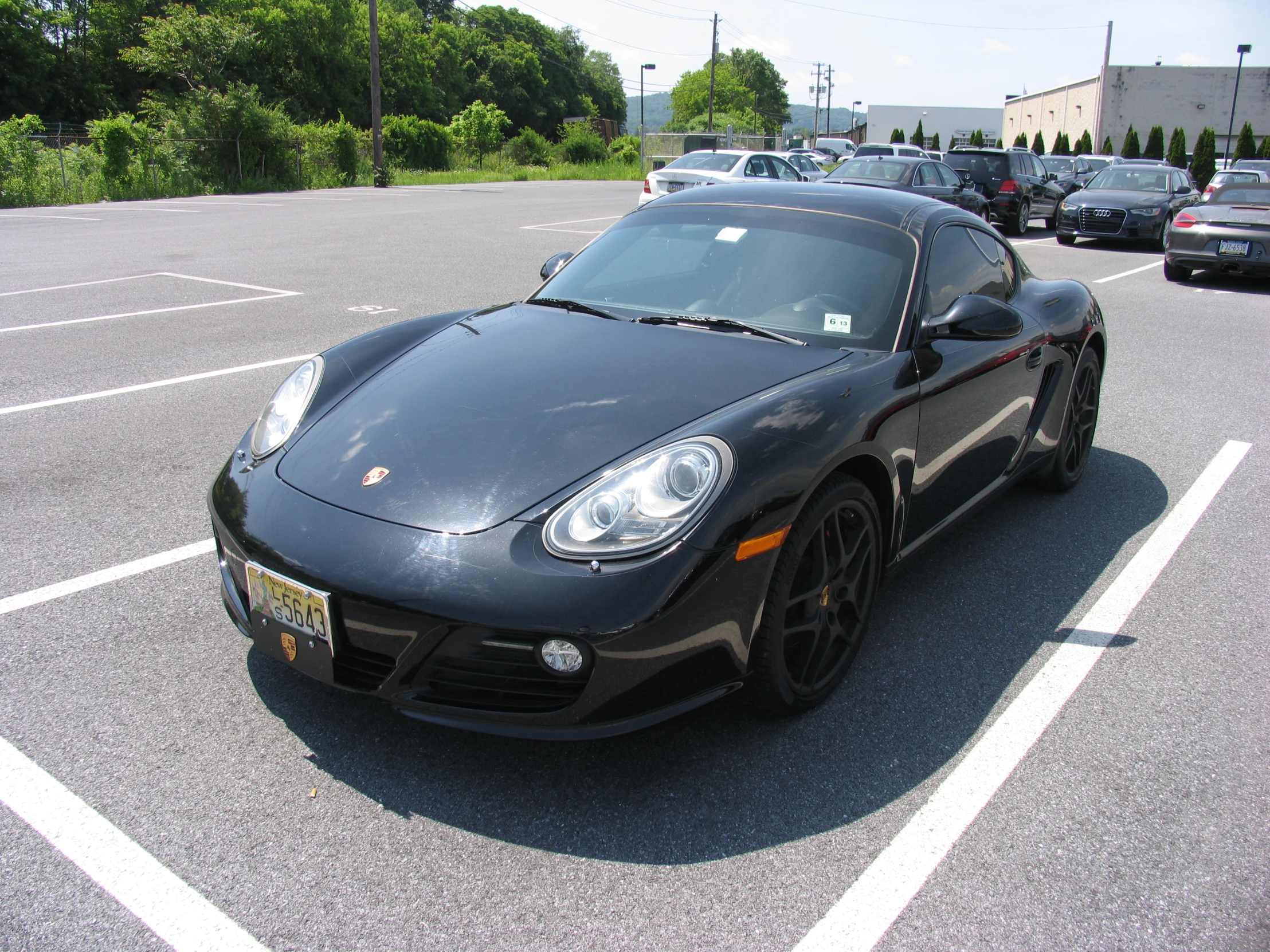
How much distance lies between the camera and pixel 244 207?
71.2ft

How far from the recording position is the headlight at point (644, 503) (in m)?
2.28

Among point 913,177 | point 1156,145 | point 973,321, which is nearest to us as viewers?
point 973,321

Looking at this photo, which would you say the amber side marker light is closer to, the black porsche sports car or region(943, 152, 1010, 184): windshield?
the black porsche sports car

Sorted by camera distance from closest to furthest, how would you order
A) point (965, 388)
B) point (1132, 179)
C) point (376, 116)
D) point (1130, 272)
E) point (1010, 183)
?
point (965, 388), point (1130, 272), point (1132, 179), point (1010, 183), point (376, 116)

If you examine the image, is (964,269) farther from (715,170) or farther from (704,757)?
(715,170)

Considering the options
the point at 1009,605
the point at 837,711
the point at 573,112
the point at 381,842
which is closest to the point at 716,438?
the point at 837,711

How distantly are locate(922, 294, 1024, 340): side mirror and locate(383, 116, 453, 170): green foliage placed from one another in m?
41.1

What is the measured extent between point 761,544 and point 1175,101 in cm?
7119

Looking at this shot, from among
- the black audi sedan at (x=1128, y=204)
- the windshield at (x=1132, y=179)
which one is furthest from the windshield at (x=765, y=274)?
the windshield at (x=1132, y=179)

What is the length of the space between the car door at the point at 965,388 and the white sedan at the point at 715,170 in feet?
43.4

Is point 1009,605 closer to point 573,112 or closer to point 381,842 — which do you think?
point 381,842

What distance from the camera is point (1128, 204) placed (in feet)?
52.4

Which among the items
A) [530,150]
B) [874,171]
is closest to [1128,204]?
[874,171]

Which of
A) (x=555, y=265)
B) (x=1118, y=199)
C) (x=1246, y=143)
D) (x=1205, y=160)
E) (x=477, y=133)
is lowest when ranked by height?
(x=555, y=265)
